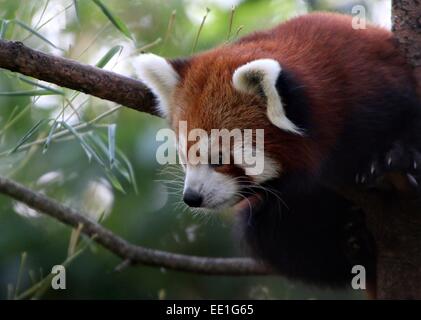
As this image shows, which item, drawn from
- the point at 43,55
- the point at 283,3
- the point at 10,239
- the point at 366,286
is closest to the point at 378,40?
the point at 366,286

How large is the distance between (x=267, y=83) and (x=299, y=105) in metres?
0.16

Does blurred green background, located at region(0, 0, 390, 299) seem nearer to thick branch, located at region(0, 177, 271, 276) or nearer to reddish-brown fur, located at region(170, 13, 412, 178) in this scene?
thick branch, located at region(0, 177, 271, 276)

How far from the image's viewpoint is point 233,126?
2721mm

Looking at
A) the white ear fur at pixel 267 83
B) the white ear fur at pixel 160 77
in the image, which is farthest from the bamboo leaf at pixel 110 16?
the white ear fur at pixel 267 83

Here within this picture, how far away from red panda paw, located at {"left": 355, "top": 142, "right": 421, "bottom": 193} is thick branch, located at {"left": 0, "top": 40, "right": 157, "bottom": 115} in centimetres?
Answer: 91

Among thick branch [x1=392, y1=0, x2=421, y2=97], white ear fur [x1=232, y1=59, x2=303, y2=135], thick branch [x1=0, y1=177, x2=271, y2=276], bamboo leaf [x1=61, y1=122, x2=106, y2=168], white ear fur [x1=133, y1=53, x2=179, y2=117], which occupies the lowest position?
thick branch [x1=0, y1=177, x2=271, y2=276]

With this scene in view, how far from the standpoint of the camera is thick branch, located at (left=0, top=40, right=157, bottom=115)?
2.48 m

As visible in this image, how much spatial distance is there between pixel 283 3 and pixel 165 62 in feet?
6.45

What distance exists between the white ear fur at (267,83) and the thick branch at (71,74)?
0.39 m

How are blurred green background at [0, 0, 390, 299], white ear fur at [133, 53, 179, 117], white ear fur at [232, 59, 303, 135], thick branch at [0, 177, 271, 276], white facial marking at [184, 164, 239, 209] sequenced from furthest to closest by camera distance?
blurred green background at [0, 0, 390, 299] < thick branch at [0, 177, 271, 276] < white ear fur at [133, 53, 179, 117] < white facial marking at [184, 164, 239, 209] < white ear fur at [232, 59, 303, 135]

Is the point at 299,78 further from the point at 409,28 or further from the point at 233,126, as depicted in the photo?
the point at 409,28

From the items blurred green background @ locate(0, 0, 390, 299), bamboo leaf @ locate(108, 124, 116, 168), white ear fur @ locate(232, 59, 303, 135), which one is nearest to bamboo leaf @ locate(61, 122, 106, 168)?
bamboo leaf @ locate(108, 124, 116, 168)

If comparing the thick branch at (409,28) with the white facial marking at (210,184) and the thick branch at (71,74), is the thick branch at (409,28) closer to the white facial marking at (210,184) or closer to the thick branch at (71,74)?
the white facial marking at (210,184)

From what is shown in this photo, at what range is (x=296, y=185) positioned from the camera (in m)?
2.87
